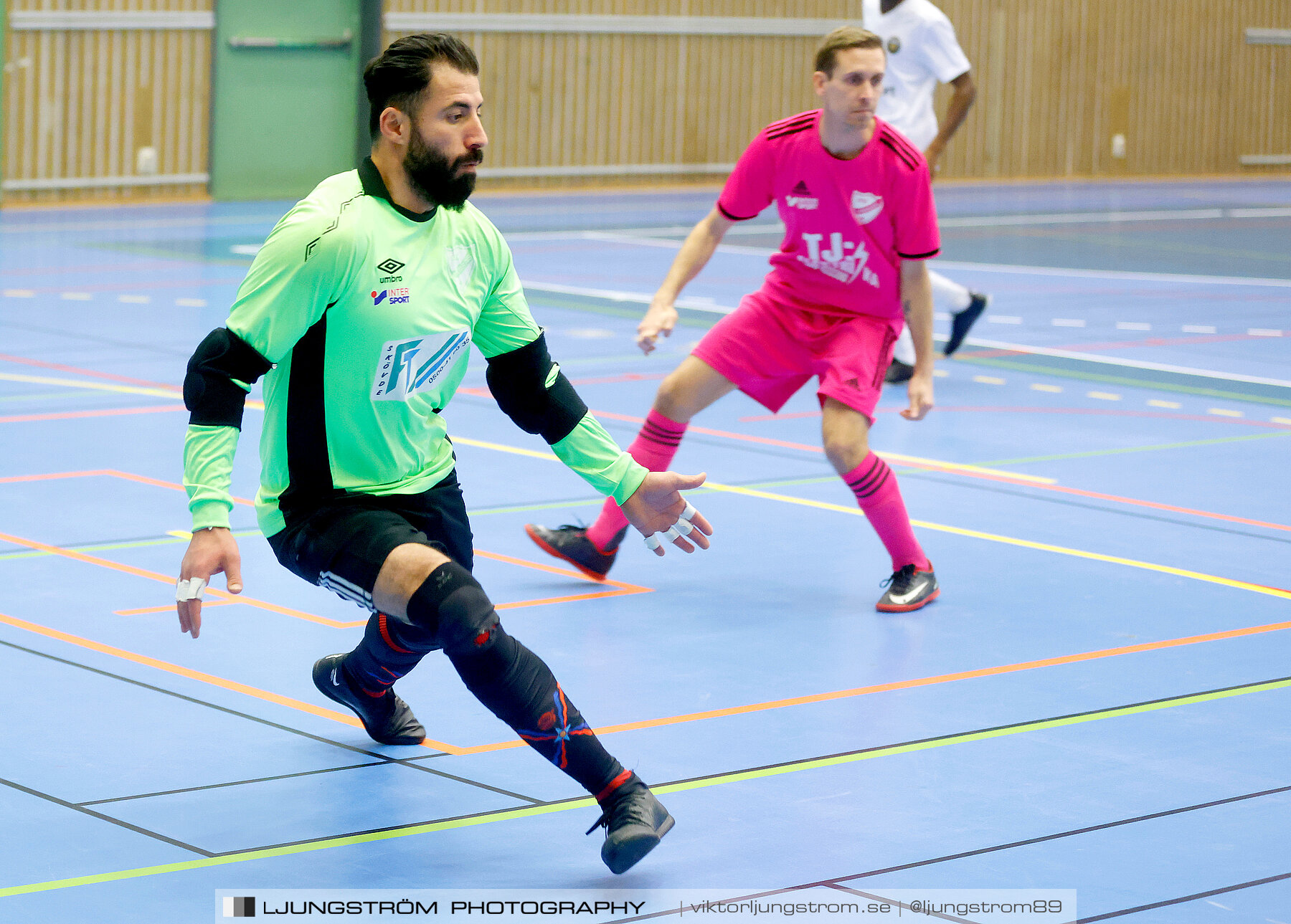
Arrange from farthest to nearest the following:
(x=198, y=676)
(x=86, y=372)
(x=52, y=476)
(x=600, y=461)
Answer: (x=86, y=372) → (x=52, y=476) → (x=198, y=676) → (x=600, y=461)

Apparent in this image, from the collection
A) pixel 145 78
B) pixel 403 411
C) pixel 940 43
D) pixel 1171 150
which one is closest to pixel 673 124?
pixel 145 78

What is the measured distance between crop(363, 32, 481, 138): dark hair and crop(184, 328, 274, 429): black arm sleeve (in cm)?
53

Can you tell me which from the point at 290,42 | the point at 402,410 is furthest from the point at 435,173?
the point at 290,42

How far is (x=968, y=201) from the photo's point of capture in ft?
77.0

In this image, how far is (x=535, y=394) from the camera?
13.2 feet

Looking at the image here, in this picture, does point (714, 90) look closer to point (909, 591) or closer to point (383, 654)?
point (909, 591)

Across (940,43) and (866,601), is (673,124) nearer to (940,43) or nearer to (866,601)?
(940,43)

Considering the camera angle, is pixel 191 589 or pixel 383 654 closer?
pixel 191 589

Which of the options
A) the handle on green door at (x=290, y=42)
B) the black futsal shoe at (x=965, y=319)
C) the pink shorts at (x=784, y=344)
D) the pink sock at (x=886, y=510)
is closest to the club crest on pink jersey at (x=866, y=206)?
the pink shorts at (x=784, y=344)

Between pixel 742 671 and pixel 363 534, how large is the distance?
1.65m

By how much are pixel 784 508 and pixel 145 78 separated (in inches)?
568

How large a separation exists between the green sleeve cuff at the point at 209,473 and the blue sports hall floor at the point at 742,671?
65 cm

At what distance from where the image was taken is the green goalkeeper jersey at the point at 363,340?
3.63 m

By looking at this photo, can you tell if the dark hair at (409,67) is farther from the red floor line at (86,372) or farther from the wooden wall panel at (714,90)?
the wooden wall panel at (714,90)
